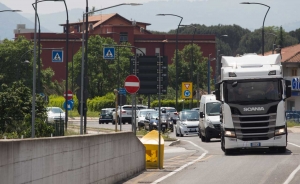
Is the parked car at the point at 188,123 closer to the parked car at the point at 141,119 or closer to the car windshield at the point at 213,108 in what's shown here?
the parked car at the point at 141,119

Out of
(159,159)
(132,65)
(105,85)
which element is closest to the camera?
(159,159)

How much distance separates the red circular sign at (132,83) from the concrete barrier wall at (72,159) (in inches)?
266

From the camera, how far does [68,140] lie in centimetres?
1570

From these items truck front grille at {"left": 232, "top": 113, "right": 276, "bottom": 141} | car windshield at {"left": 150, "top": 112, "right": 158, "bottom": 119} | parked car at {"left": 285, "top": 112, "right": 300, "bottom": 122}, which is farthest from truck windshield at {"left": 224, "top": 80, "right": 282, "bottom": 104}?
parked car at {"left": 285, "top": 112, "right": 300, "bottom": 122}

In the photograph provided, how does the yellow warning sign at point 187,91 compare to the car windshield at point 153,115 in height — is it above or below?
above

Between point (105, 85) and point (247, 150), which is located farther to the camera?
point (105, 85)

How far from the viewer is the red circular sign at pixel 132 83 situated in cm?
2994

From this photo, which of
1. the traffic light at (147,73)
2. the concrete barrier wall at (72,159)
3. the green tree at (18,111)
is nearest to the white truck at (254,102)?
the traffic light at (147,73)

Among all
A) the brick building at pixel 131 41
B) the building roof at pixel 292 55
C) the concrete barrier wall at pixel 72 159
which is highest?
the brick building at pixel 131 41

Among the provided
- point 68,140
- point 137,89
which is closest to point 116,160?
point 68,140

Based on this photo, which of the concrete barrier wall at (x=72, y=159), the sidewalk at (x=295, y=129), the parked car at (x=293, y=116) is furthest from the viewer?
the parked car at (x=293, y=116)

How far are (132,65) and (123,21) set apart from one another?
12653 cm

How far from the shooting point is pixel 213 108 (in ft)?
135

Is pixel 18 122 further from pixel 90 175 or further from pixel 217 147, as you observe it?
pixel 90 175
